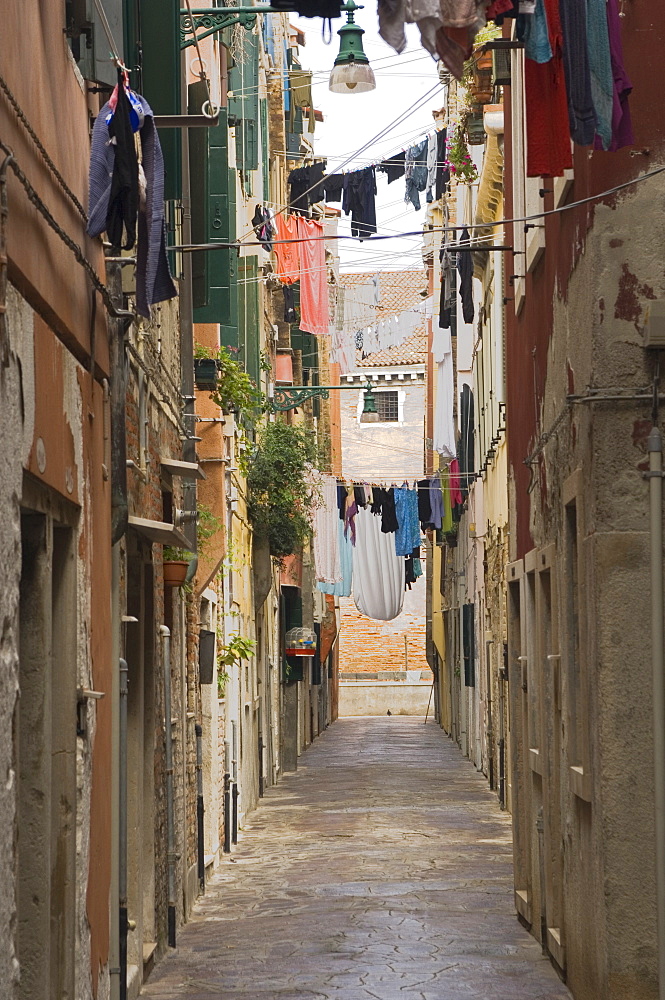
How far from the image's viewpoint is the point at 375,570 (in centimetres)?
4178

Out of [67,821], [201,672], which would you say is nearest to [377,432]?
[201,672]

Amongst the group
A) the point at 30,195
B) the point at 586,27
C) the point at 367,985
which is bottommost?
the point at 367,985

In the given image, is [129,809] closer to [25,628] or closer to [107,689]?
[107,689]

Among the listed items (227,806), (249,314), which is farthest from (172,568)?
(249,314)

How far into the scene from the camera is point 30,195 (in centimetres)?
574

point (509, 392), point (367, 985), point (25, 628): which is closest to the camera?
point (25, 628)

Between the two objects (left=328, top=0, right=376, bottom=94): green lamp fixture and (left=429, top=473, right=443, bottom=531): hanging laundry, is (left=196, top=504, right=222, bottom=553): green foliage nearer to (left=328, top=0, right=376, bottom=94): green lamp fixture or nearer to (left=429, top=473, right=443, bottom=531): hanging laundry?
Answer: (left=328, top=0, right=376, bottom=94): green lamp fixture

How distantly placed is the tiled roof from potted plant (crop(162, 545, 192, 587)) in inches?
1914

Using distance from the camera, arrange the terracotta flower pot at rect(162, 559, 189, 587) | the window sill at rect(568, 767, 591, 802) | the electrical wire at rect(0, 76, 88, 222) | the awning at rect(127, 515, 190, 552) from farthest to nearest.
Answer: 1. the terracotta flower pot at rect(162, 559, 189, 587)
2. the awning at rect(127, 515, 190, 552)
3. the window sill at rect(568, 767, 591, 802)
4. the electrical wire at rect(0, 76, 88, 222)

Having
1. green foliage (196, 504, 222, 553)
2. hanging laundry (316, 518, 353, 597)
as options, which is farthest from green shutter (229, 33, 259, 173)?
hanging laundry (316, 518, 353, 597)

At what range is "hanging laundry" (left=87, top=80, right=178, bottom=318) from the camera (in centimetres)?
697

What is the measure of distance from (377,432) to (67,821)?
188ft

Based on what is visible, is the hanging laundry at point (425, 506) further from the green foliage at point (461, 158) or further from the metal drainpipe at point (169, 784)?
the metal drainpipe at point (169, 784)

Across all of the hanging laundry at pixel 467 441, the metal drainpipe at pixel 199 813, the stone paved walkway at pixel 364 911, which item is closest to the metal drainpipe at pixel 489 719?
the stone paved walkway at pixel 364 911
